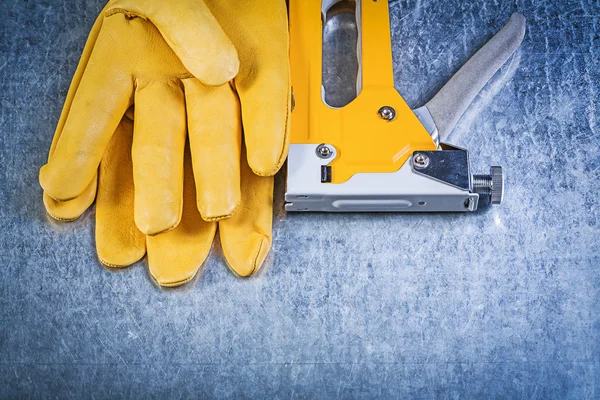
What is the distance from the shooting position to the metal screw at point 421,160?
4.13 ft

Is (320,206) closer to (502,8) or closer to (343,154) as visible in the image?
(343,154)

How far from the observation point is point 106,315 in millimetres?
1284

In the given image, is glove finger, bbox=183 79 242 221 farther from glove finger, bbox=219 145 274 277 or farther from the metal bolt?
the metal bolt

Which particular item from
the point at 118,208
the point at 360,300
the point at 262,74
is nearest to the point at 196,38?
the point at 262,74

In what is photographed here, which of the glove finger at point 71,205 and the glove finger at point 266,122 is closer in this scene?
the glove finger at point 266,122

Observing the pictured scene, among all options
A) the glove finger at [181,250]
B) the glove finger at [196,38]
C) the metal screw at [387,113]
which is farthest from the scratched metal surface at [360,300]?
the glove finger at [196,38]

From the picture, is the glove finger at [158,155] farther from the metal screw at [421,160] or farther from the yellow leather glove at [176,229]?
the metal screw at [421,160]

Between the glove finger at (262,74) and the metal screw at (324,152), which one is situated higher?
the glove finger at (262,74)

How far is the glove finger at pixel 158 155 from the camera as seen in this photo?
46.9 inches

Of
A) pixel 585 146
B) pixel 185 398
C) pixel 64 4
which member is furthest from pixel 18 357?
pixel 585 146

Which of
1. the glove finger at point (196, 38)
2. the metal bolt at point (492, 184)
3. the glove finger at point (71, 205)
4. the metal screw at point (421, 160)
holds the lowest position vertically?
the glove finger at point (71, 205)

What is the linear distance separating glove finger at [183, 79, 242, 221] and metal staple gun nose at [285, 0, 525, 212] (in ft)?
0.36

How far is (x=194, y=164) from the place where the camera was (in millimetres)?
1230

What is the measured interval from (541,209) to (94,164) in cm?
81
